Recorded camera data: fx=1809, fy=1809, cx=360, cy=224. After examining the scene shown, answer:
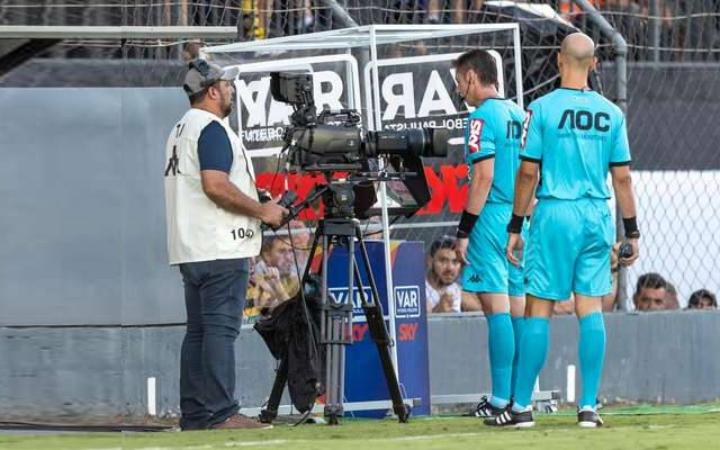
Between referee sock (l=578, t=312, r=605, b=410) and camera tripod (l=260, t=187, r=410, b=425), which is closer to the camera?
referee sock (l=578, t=312, r=605, b=410)

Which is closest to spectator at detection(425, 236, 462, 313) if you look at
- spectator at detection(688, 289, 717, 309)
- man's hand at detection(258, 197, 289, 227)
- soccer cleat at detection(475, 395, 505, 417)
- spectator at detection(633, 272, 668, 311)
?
spectator at detection(633, 272, 668, 311)

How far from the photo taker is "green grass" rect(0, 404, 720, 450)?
7125 millimetres

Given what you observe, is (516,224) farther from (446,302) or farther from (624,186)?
(446,302)

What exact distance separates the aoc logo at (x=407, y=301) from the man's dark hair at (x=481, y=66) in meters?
1.26

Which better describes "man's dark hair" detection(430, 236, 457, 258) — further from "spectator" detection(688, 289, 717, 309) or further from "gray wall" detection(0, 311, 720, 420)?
"spectator" detection(688, 289, 717, 309)

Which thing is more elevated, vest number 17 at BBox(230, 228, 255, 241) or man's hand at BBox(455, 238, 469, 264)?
vest number 17 at BBox(230, 228, 255, 241)

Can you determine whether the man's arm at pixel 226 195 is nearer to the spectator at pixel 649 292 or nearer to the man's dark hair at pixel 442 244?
the man's dark hair at pixel 442 244

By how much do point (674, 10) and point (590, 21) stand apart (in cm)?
68

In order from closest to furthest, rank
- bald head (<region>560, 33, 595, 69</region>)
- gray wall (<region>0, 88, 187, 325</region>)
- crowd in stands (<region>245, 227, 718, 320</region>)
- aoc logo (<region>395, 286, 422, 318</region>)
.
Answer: bald head (<region>560, 33, 595, 69</region>)
aoc logo (<region>395, 286, 422, 318</region>)
gray wall (<region>0, 88, 187, 325</region>)
crowd in stands (<region>245, 227, 718, 320</region>)

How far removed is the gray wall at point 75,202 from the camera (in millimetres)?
9883

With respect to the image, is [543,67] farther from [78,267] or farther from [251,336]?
[78,267]

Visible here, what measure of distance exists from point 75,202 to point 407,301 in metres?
1.91

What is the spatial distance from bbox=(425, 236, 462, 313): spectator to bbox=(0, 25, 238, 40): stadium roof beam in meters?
2.27

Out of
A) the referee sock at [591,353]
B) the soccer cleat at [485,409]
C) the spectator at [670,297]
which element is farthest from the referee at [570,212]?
the spectator at [670,297]
